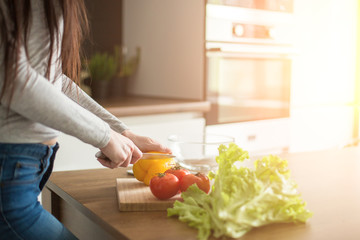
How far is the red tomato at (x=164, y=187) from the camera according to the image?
107 cm

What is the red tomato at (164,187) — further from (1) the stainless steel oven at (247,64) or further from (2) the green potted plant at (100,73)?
(2) the green potted plant at (100,73)

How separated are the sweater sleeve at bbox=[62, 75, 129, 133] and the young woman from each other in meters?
0.20

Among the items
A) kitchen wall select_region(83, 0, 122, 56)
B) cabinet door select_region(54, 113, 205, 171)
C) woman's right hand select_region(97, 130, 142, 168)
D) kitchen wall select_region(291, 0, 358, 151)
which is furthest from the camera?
kitchen wall select_region(291, 0, 358, 151)

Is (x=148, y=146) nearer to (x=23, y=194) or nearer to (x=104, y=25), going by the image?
(x=23, y=194)

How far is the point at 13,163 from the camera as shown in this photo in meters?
0.94

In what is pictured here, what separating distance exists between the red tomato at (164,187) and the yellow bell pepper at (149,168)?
0.13m

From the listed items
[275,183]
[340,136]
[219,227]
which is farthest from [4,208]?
[340,136]

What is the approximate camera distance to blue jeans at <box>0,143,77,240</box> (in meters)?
0.93

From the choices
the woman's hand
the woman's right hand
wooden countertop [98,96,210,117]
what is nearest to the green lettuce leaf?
the woman's right hand

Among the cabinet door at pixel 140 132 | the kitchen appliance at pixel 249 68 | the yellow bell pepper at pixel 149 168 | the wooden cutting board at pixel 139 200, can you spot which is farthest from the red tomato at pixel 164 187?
the kitchen appliance at pixel 249 68

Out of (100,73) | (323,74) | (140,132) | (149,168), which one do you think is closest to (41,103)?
(149,168)

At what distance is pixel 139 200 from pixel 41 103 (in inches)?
12.6

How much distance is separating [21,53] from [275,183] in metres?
0.55

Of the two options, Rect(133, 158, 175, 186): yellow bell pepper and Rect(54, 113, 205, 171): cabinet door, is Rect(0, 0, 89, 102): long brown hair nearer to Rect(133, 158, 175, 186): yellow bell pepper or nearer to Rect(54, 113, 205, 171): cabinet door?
Rect(133, 158, 175, 186): yellow bell pepper
